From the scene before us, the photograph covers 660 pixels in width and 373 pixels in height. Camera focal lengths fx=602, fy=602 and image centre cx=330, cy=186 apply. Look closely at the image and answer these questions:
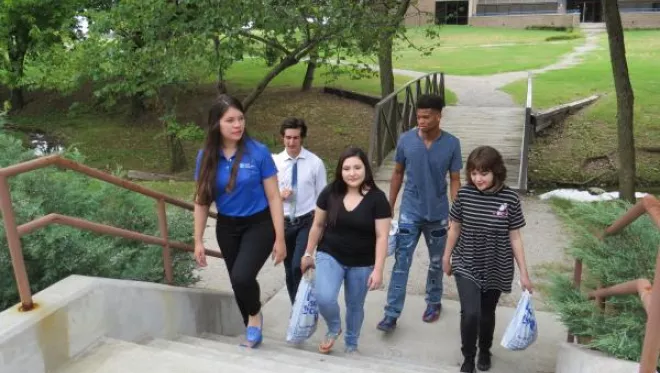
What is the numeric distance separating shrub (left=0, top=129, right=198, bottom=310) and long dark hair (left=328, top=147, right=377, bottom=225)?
3.93 ft

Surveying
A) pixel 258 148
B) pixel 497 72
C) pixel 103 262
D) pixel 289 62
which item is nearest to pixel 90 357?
pixel 103 262

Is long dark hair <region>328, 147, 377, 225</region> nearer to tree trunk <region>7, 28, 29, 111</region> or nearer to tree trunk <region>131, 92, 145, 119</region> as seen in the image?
tree trunk <region>7, 28, 29, 111</region>

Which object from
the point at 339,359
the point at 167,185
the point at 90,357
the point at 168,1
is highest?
the point at 168,1

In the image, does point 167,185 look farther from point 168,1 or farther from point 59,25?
point 59,25

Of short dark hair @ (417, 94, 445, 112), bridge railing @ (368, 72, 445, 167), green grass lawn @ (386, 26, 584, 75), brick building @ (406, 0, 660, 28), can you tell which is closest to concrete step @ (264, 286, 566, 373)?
short dark hair @ (417, 94, 445, 112)

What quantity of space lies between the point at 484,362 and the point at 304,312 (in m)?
1.23

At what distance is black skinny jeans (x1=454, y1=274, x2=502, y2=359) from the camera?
3.42 m

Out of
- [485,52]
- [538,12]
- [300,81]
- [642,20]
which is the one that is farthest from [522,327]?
[538,12]

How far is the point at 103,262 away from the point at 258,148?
3.57ft

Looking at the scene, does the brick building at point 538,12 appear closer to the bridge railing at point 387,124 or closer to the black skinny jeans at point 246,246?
the bridge railing at point 387,124

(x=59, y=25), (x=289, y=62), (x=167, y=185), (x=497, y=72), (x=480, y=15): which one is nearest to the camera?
(x=167, y=185)

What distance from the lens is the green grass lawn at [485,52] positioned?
84.6ft

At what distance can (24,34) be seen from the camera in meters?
16.3

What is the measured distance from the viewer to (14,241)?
2.55 meters
